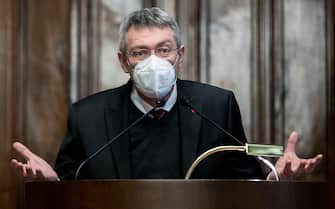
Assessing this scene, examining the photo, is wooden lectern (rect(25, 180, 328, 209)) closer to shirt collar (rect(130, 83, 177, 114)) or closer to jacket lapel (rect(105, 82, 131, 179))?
jacket lapel (rect(105, 82, 131, 179))

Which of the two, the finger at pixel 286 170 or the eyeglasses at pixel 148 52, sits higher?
the eyeglasses at pixel 148 52

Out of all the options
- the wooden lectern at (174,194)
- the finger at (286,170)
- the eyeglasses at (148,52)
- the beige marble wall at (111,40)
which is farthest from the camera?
the beige marble wall at (111,40)

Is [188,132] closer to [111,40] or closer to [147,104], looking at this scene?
[147,104]

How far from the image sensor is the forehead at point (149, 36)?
8.06 feet

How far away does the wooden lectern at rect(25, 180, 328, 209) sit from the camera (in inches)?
68.2

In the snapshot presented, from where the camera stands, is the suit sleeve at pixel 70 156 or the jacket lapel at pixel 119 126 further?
the suit sleeve at pixel 70 156

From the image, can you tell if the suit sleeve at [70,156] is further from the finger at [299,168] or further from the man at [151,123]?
the finger at [299,168]

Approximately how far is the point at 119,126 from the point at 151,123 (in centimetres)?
9

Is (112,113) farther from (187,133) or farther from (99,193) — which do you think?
(99,193)

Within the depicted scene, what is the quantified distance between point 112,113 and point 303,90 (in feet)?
2.33

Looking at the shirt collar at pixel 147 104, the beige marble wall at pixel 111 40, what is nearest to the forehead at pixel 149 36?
the shirt collar at pixel 147 104

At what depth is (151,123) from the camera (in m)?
2.48

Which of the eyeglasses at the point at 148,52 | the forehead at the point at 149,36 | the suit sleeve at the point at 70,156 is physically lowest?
the suit sleeve at the point at 70,156

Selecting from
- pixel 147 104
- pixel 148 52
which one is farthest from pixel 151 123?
pixel 148 52
